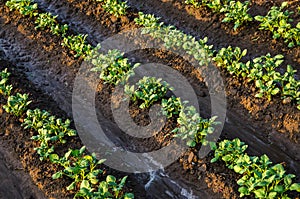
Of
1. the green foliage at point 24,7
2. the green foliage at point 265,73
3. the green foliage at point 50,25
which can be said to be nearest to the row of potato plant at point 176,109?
the green foliage at point 265,73

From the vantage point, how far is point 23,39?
701 centimetres

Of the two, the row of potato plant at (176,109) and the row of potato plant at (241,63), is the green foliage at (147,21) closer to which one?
the row of potato plant at (241,63)

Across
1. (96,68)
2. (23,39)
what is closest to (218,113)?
(96,68)

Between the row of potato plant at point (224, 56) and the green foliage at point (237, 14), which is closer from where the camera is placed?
the row of potato plant at point (224, 56)

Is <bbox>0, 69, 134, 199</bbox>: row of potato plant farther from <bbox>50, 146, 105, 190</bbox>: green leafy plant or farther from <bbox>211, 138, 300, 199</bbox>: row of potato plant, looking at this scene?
<bbox>211, 138, 300, 199</bbox>: row of potato plant

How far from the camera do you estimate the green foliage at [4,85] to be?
539 centimetres

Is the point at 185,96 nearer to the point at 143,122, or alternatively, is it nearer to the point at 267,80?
the point at 143,122

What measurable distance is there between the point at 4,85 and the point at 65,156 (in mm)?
1826

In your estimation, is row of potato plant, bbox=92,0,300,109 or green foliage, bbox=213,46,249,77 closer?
row of potato plant, bbox=92,0,300,109

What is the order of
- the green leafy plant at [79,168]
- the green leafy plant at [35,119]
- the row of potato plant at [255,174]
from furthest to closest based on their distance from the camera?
1. the green leafy plant at [35,119]
2. the green leafy plant at [79,168]
3. the row of potato plant at [255,174]

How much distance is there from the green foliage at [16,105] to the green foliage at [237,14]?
3.44 metres

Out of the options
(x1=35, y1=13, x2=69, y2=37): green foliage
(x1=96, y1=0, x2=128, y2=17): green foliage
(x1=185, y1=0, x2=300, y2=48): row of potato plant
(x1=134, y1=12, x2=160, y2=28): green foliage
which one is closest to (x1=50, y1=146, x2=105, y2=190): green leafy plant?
(x1=134, y1=12, x2=160, y2=28): green foliage

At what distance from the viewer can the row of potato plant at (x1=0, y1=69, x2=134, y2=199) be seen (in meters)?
3.95

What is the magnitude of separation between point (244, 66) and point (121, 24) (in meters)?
2.58
